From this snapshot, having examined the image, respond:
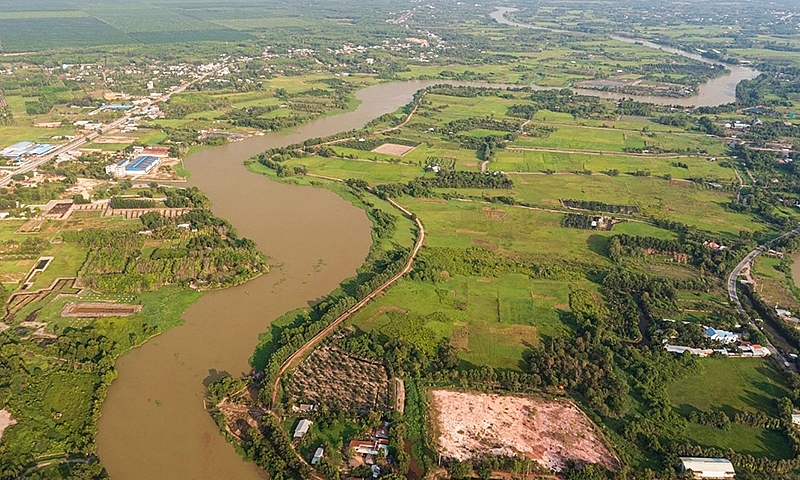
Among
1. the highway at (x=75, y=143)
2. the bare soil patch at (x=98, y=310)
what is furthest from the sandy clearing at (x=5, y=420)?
the highway at (x=75, y=143)

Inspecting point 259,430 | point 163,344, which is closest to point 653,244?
point 259,430

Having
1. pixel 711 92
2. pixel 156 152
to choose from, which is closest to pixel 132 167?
pixel 156 152

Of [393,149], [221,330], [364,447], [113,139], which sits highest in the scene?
[393,149]

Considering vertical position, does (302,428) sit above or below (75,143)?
below

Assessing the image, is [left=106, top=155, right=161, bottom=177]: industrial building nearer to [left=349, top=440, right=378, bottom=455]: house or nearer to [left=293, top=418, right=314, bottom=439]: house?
[left=293, top=418, right=314, bottom=439]: house

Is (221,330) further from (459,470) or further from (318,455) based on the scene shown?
(459,470)

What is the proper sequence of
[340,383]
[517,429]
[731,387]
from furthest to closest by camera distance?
[731,387] < [340,383] < [517,429]

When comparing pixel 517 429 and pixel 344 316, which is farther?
pixel 344 316
